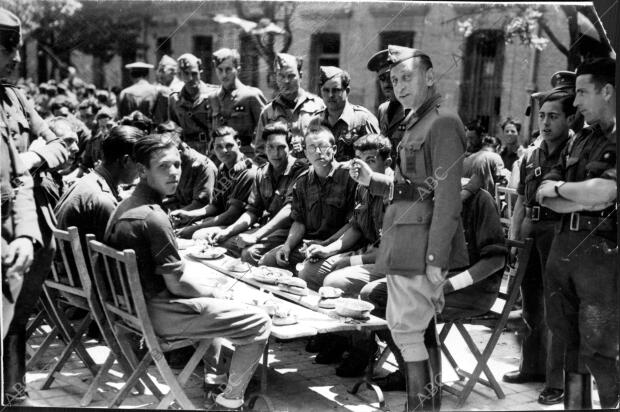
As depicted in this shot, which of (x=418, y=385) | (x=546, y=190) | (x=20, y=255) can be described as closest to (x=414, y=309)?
(x=418, y=385)

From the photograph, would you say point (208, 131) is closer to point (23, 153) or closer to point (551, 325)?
point (23, 153)

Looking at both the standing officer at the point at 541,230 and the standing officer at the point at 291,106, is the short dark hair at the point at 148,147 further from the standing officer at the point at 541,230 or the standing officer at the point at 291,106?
the standing officer at the point at 541,230

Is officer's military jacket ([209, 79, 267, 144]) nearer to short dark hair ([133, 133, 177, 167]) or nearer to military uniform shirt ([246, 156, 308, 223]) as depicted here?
military uniform shirt ([246, 156, 308, 223])

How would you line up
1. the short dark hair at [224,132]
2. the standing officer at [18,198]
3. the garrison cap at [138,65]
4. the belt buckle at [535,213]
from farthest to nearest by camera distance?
the short dark hair at [224,132]
the garrison cap at [138,65]
the belt buckle at [535,213]
the standing officer at [18,198]

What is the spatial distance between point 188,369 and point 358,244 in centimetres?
147

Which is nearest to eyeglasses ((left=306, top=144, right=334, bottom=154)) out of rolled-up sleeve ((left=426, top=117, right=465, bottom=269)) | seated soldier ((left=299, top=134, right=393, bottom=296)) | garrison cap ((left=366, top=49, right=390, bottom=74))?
seated soldier ((left=299, top=134, right=393, bottom=296))

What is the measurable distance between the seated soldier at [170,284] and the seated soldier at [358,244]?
0.78m

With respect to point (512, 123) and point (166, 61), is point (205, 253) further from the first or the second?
point (512, 123)

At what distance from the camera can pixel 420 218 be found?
453 centimetres

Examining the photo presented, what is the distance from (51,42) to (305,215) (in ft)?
6.57

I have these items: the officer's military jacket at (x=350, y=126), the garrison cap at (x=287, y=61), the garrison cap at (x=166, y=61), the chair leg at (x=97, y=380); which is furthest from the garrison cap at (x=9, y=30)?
the officer's military jacket at (x=350, y=126)

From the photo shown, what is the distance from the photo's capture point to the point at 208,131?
600 centimetres

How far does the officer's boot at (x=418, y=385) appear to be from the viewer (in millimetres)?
4602

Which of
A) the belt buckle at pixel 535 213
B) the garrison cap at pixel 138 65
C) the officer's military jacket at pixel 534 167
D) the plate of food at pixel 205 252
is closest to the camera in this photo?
the officer's military jacket at pixel 534 167
